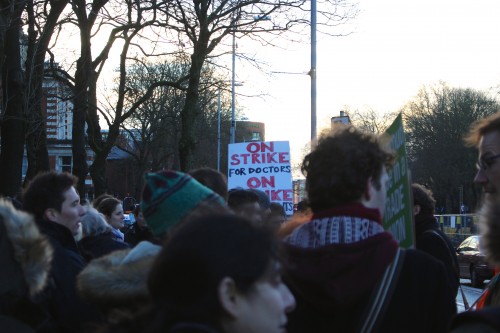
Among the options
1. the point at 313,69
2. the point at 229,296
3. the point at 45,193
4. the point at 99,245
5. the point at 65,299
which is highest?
the point at 313,69

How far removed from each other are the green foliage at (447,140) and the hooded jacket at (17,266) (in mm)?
61621

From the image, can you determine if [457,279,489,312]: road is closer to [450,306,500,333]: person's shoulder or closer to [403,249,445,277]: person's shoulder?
[403,249,445,277]: person's shoulder

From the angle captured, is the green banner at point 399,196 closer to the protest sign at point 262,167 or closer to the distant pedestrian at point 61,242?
the distant pedestrian at point 61,242

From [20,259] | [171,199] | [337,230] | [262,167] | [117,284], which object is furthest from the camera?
[262,167]

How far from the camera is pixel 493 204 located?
8.08 ft

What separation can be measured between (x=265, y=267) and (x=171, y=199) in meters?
1.10

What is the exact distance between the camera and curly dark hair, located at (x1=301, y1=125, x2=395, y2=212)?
2.78m

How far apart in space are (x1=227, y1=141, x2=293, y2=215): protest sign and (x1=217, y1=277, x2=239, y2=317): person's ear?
12.1 metres

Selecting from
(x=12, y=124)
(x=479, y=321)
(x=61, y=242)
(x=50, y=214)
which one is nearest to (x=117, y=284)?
(x=479, y=321)

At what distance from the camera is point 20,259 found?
3.44 metres

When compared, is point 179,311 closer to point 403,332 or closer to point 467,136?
point 403,332

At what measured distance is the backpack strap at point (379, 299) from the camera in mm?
2576

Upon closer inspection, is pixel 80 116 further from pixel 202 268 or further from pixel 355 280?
pixel 202 268

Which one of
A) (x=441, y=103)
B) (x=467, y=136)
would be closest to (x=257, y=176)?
(x=467, y=136)
